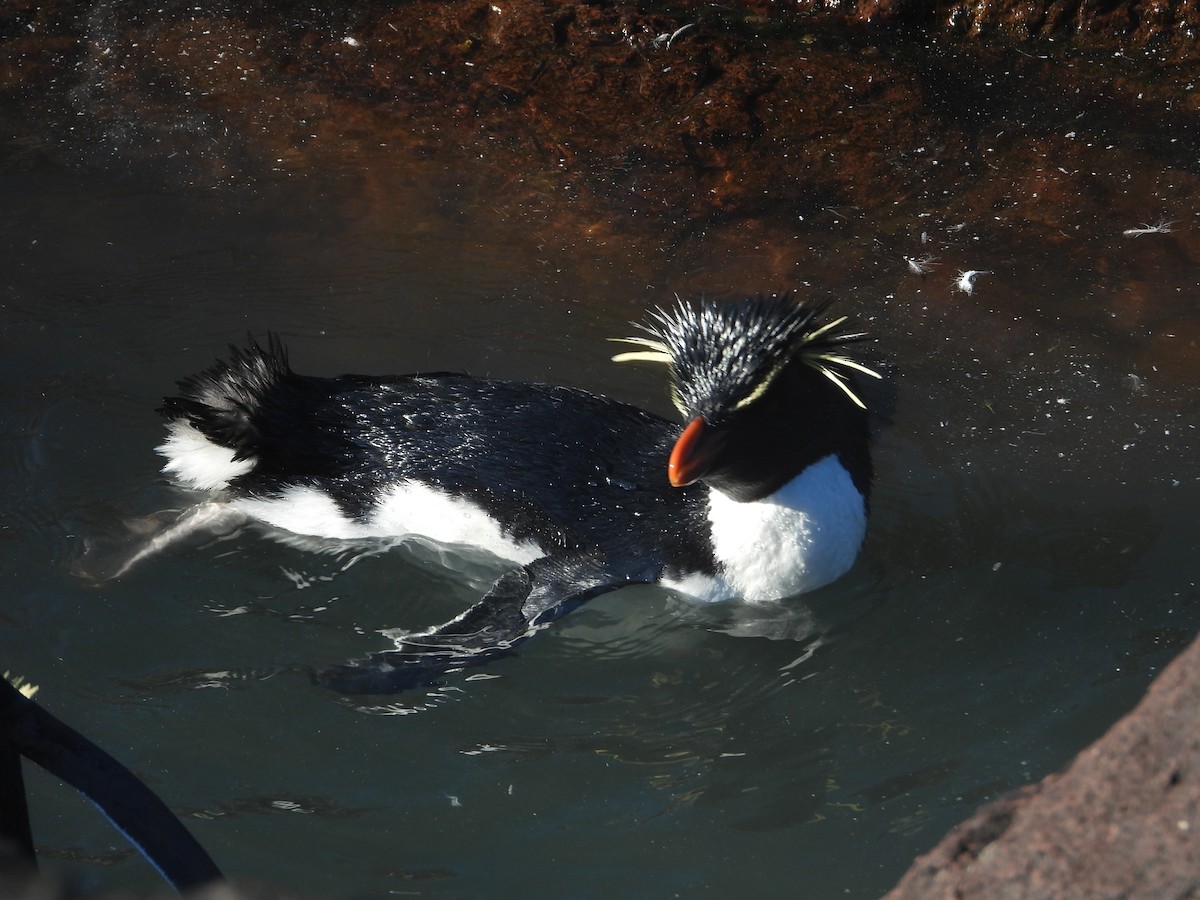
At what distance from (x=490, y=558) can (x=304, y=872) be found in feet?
4.86

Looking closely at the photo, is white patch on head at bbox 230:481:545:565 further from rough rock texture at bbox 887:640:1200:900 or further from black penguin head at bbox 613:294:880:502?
rough rock texture at bbox 887:640:1200:900

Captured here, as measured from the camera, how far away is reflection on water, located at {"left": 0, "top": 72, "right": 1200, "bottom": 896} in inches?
152

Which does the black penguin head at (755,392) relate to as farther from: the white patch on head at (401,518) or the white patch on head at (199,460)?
the white patch on head at (199,460)

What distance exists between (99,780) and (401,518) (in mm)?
2261

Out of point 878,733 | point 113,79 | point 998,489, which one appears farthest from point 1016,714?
point 113,79

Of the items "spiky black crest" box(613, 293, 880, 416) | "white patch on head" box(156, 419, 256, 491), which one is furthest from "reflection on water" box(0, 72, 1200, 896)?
"spiky black crest" box(613, 293, 880, 416)

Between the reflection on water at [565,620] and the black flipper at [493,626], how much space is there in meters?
0.20

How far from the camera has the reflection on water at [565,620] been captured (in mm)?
3859

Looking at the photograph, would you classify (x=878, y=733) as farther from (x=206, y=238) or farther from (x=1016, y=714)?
(x=206, y=238)

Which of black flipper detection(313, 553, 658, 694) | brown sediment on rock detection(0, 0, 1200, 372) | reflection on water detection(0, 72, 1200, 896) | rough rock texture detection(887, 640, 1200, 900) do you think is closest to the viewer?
rough rock texture detection(887, 640, 1200, 900)

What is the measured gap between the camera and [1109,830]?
188 centimetres

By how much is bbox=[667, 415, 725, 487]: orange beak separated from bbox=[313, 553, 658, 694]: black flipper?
64cm

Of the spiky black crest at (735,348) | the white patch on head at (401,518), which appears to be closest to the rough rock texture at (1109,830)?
the spiky black crest at (735,348)

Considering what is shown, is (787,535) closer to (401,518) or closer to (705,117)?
(401,518)
